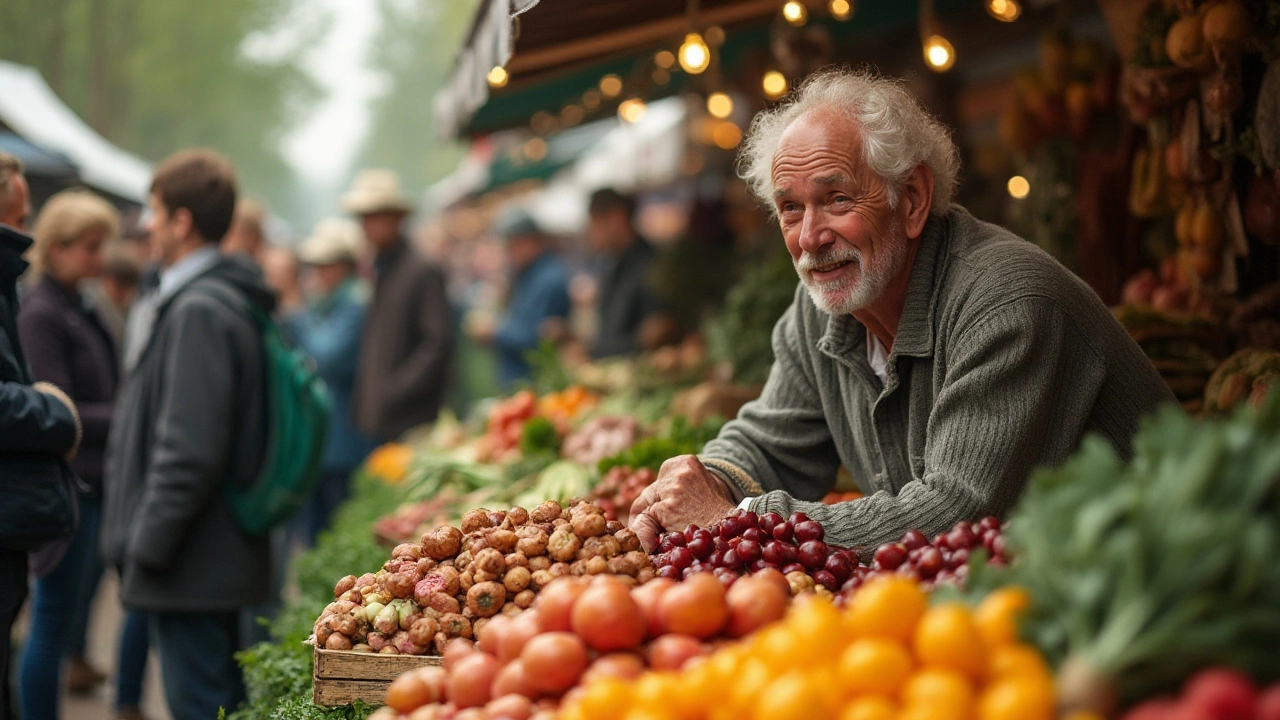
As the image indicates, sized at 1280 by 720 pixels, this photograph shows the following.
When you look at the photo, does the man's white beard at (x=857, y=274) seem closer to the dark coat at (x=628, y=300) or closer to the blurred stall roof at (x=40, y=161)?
the dark coat at (x=628, y=300)

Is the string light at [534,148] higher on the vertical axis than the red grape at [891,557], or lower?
higher

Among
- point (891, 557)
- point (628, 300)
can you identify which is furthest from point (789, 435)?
point (628, 300)

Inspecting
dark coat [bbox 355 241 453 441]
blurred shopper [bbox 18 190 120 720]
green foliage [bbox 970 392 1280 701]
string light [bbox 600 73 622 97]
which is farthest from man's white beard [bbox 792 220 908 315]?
dark coat [bbox 355 241 453 441]

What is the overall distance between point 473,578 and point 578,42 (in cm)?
406

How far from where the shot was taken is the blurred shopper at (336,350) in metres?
8.16

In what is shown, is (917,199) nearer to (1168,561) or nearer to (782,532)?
(782,532)

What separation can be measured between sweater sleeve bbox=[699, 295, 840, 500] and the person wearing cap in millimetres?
6215

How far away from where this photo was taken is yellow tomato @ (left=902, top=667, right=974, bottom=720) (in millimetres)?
1487

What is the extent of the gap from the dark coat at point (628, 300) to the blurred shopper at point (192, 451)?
4.31m

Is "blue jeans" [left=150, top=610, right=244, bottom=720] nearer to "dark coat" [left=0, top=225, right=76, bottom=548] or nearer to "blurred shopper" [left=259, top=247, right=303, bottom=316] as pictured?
"dark coat" [left=0, top=225, right=76, bottom=548]

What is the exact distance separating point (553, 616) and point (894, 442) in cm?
128

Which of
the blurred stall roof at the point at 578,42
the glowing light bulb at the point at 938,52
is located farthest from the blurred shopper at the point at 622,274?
the glowing light bulb at the point at 938,52

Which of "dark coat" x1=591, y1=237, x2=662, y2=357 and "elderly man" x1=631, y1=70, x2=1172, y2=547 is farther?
"dark coat" x1=591, y1=237, x2=662, y2=357

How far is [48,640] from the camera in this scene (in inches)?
185
